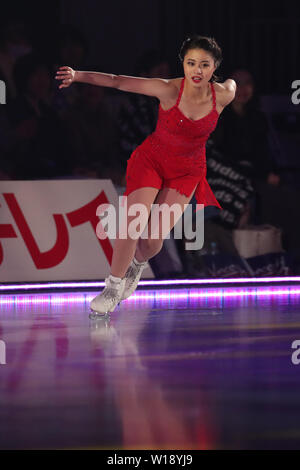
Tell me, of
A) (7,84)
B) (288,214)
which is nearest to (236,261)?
(288,214)

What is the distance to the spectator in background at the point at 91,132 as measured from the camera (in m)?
6.70

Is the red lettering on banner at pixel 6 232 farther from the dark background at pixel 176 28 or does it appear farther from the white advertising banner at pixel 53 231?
the dark background at pixel 176 28

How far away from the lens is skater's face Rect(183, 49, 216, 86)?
186 inches

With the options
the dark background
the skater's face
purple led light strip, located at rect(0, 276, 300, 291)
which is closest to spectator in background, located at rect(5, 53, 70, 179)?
purple led light strip, located at rect(0, 276, 300, 291)

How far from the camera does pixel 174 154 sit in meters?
4.93

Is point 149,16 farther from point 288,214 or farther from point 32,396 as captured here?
point 32,396

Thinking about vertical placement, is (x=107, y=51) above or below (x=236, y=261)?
above

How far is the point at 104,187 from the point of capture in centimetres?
645

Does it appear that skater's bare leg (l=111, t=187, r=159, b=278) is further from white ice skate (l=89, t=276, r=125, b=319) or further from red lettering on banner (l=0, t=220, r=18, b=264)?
red lettering on banner (l=0, t=220, r=18, b=264)

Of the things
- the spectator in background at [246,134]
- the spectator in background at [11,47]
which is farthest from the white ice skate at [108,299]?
the spectator in background at [11,47]

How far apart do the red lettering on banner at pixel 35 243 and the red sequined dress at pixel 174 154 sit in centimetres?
146

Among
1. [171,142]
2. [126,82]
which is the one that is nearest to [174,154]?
[171,142]

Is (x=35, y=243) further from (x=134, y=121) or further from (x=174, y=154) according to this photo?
(x=174, y=154)
